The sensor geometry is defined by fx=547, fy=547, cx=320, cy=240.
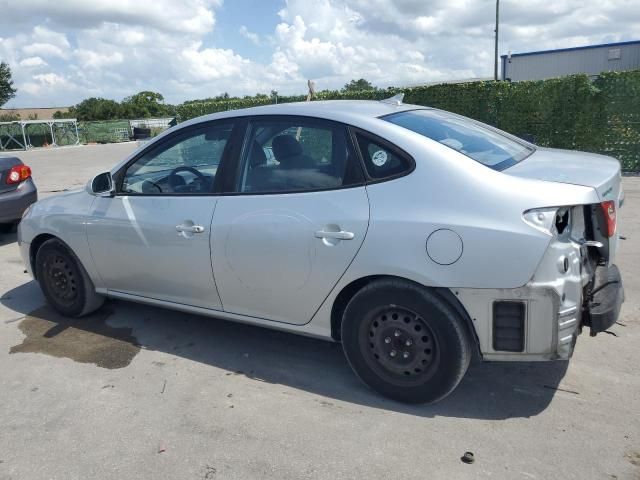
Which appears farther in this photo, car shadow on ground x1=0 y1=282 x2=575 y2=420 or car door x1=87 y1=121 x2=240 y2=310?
car door x1=87 y1=121 x2=240 y2=310

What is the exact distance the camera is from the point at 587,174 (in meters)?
3.02

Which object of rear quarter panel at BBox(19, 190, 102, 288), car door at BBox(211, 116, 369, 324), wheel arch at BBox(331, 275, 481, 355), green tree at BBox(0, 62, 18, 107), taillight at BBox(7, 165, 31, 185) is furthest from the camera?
green tree at BBox(0, 62, 18, 107)

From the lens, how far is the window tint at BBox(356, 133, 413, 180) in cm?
306

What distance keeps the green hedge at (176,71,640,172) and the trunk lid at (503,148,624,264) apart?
9.87m

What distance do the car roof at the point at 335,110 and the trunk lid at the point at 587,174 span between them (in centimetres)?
92

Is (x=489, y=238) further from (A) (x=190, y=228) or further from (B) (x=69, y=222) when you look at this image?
(B) (x=69, y=222)

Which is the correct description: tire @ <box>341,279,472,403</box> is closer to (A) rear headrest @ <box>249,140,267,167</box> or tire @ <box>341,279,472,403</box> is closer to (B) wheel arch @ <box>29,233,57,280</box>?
(A) rear headrest @ <box>249,140,267,167</box>

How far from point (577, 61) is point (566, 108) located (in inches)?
887

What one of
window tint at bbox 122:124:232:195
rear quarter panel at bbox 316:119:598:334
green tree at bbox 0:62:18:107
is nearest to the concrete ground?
rear quarter panel at bbox 316:119:598:334

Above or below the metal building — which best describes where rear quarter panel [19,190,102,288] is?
below

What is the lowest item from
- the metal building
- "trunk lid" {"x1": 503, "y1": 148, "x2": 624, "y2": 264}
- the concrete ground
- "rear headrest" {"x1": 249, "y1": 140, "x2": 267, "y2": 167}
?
the concrete ground

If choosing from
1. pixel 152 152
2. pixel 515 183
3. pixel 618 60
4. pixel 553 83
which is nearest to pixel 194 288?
pixel 152 152

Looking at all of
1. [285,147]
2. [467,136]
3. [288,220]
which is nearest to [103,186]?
[285,147]

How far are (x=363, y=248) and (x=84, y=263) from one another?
2588 millimetres
